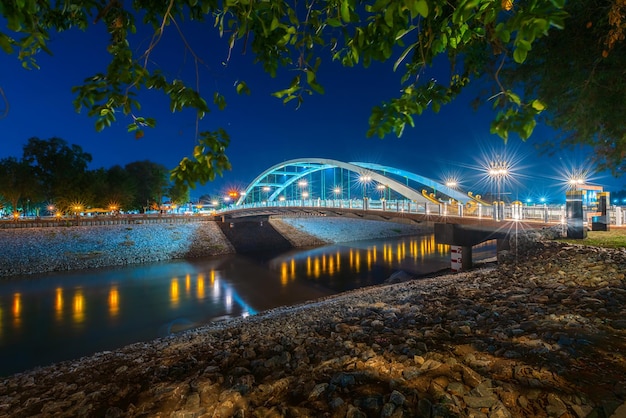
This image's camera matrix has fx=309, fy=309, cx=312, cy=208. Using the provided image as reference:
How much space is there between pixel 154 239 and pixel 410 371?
39560 mm

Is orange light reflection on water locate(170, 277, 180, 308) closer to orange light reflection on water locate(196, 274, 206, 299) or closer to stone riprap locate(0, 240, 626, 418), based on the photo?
orange light reflection on water locate(196, 274, 206, 299)

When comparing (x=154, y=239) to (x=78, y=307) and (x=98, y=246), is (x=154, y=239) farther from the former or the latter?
(x=78, y=307)

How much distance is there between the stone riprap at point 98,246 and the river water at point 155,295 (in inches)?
105

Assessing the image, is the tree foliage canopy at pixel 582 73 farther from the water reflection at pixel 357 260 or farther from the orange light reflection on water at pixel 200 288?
the orange light reflection on water at pixel 200 288

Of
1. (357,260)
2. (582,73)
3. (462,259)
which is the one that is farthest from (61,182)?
(582,73)

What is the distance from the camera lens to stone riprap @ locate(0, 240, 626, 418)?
9.45 feet

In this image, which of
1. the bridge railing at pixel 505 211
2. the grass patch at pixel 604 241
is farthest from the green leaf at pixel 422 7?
the bridge railing at pixel 505 211

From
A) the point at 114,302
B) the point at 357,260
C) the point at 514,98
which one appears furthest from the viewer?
the point at 357,260

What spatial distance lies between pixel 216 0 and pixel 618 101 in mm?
7073

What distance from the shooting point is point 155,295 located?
20.8m

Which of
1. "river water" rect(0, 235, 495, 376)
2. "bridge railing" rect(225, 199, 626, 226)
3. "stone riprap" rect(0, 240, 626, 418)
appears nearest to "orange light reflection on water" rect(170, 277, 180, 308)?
"river water" rect(0, 235, 495, 376)

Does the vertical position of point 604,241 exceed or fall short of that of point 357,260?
it exceeds it

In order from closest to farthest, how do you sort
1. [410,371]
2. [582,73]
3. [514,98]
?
[514,98] < [410,371] < [582,73]

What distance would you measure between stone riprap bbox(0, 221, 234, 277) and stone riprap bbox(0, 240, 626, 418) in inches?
1123
